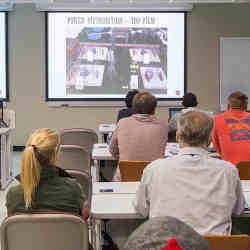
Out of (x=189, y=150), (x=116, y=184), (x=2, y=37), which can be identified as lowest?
(x=116, y=184)

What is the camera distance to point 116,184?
308cm

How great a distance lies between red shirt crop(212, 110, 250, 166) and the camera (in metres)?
3.84

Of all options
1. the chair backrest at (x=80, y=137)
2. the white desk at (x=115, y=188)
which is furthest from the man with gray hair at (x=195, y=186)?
the chair backrest at (x=80, y=137)

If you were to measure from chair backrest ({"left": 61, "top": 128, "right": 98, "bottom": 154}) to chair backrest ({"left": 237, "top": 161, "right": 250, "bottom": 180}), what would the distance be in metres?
2.72

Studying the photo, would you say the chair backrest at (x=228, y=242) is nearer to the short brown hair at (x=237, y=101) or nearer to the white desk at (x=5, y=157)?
the short brown hair at (x=237, y=101)

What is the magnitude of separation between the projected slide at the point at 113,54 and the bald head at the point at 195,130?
21.9 ft

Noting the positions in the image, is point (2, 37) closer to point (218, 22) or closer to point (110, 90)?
point (110, 90)

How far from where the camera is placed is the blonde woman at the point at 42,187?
2.25 meters

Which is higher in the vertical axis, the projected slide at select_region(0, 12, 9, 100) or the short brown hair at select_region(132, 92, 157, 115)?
the projected slide at select_region(0, 12, 9, 100)

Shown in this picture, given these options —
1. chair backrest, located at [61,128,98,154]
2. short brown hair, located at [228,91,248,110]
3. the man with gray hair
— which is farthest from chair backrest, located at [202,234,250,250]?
chair backrest, located at [61,128,98,154]

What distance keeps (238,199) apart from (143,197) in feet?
1.42

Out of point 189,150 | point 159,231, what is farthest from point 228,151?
point 159,231

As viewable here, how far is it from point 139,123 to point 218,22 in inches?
225

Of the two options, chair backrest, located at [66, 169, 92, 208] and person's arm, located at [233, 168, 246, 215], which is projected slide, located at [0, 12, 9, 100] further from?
person's arm, located at [233, 168, 246, 215]
